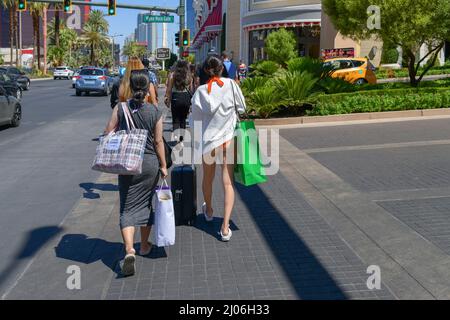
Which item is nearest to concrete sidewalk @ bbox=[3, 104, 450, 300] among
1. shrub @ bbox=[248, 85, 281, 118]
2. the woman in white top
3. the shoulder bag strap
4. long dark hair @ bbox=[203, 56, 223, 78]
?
the woman in white top

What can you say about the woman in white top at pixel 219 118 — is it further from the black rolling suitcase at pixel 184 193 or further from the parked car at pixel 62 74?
the parked car at pixel 62 74

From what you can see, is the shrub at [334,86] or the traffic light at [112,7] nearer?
the shrub at [334,86]

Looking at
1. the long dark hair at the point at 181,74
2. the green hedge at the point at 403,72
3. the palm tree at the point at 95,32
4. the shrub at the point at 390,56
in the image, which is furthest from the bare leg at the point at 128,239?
the palm tree at the point at 95,32

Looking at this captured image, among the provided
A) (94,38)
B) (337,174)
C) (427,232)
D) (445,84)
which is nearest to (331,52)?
(445,84)

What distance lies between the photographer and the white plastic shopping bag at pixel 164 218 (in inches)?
189

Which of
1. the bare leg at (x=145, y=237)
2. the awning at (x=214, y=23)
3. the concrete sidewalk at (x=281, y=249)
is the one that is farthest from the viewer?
the awning at (x=214, y=23)

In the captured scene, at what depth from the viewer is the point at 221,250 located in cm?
525

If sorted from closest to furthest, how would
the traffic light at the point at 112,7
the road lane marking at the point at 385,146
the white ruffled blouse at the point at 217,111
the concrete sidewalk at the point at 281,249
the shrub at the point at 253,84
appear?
the concrete sidewalk at the point at 281,249 → the white ruffled blouse at the point at 217,111 → the road lane marking at the point at 385,146 → the shrub at the point at 253,84 → the traffic light at the point at 112,7

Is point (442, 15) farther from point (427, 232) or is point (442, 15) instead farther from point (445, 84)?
point (427, 232)

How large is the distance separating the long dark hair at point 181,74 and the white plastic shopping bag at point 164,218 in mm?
4921

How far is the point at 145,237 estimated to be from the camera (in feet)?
16.7

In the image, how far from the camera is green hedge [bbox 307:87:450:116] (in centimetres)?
1497

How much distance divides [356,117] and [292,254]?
10.4m

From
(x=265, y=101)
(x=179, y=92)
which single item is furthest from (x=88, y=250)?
(x=265, y=101)
